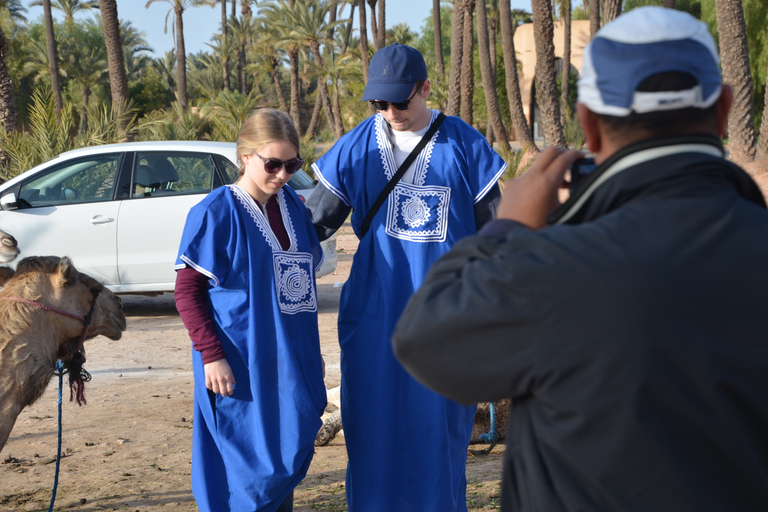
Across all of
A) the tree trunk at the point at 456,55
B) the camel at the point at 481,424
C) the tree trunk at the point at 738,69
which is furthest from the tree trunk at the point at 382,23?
the camel at the point at 481,424

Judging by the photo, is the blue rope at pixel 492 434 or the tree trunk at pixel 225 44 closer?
the blue rope at pixel 492 434

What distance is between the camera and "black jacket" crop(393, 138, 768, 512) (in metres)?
1.17

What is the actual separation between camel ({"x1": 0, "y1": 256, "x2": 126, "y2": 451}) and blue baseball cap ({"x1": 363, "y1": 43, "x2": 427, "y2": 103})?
1.47m

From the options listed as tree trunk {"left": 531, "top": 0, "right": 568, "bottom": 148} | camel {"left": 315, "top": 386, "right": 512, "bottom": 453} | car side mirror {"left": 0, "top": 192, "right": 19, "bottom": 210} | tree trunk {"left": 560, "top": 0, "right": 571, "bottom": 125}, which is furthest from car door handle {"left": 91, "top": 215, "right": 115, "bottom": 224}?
tree trunk {"left": 560, "top": 0, "right": 571, "bottom": 125}

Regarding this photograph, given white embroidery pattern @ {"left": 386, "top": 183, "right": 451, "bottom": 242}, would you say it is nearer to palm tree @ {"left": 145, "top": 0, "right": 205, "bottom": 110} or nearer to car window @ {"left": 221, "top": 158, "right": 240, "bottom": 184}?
car window @ {"left": 221, "top": 158, "right": 240, "bottom": 184}

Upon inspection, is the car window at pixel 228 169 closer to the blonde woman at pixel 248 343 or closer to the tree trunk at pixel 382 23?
the blonde woman at pixel 248 343

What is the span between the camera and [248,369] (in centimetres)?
318

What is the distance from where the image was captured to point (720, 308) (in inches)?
46.2

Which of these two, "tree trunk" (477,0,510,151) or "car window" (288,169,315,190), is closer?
"car window" (288,169,315,190)

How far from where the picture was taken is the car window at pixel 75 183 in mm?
8922

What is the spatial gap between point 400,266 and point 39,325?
1.48 metres

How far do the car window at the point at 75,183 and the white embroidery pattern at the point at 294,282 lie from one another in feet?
20.5

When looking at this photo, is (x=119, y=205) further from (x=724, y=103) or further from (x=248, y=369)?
(x=724, y=103)

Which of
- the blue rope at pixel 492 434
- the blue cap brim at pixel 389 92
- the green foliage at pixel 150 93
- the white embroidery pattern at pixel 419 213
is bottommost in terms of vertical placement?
the blue rope at pixel 492 434
